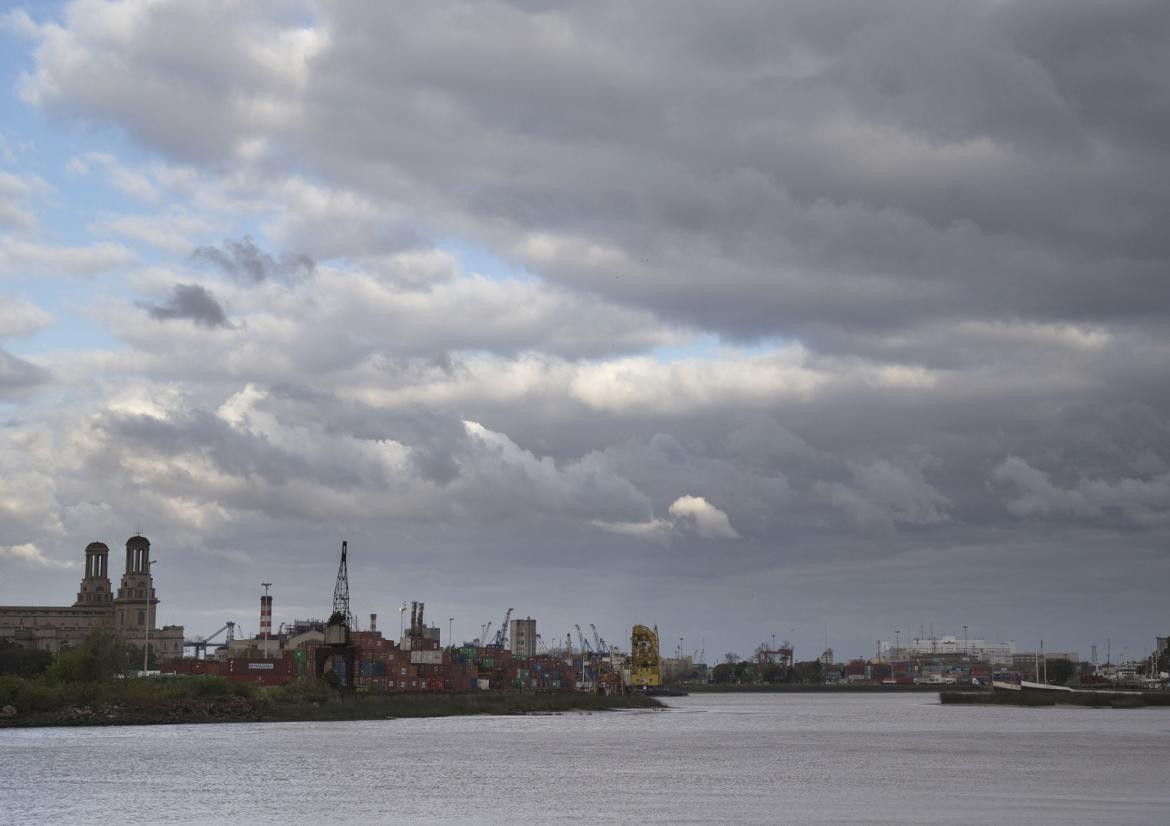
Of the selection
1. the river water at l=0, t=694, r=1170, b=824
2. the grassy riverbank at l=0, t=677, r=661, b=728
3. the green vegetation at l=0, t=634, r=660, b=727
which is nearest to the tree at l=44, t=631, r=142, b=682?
the green vegetation at l=0, t=634, r=660, b=727

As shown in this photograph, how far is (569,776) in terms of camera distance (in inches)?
2960

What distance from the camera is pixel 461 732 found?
123438mm

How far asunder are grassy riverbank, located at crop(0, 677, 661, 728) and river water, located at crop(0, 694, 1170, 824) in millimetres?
3359

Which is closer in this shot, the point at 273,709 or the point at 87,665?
the point at 87,665

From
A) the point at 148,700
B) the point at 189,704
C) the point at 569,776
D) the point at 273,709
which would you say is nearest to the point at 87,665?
the point at 148,700

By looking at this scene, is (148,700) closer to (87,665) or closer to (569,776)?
(87,665)

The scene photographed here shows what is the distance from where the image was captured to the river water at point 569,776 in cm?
5653

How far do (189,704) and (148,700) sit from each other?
16.3 feet

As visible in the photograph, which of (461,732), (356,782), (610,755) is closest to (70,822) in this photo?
(356,782)

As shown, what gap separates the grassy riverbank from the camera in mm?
116375

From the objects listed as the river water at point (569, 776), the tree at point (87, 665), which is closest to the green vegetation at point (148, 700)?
the tree at point (87, 665)

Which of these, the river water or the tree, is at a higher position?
the tree

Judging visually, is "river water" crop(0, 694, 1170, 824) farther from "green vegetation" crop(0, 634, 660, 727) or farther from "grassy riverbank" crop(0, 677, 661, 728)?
"green vegetation" crop(0, 634, 660, 727)

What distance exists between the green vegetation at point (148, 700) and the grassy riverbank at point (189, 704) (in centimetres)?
8
